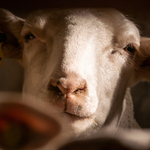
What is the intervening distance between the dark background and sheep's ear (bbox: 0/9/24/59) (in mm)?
89

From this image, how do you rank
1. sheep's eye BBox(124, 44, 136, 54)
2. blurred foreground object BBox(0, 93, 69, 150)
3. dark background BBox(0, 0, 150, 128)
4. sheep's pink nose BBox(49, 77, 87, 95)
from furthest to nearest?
sheep's eye BBox(124, 44, 136, 54) < dark background BBox(0, 0, 150, 128) < sheep's pink nose BBox(49, 77, 87, 95) < blurred foreground object BBox(0, 93, 69, 150)

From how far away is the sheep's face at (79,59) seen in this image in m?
1.19

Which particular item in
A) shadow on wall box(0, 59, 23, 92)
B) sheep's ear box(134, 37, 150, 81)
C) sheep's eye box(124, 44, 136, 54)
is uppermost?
sheep's eye box(124, 44, 136, 54)

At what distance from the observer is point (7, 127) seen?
2.32ft

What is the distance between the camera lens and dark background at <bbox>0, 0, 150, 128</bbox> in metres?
1.42

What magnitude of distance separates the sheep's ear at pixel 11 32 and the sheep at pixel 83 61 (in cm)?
2

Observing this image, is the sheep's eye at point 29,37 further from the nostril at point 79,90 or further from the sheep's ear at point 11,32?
the nostril at point 79,90

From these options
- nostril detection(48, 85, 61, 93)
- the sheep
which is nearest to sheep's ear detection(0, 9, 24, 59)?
the sheep

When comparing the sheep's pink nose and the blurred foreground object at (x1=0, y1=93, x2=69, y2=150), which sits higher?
the blurred foreground object at (x1=0, y1=93, x2=69, y2=150)

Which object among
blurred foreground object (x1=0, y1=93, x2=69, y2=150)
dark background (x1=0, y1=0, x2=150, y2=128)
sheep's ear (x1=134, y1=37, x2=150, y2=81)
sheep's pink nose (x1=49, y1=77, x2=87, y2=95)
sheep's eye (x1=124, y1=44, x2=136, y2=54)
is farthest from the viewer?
sheep's ear (x1=134, y1=37, x2=150, y2=81)

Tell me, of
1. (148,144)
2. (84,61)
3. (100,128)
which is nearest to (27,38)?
(84,61)

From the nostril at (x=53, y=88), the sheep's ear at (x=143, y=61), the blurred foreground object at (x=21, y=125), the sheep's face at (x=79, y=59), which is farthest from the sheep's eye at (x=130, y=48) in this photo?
the blurred foreground object at (x=21, y=125)

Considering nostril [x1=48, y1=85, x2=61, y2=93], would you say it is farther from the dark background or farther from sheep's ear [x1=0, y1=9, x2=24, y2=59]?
sheep's ear [x1=0, y1=9, x2=24, y2=59]

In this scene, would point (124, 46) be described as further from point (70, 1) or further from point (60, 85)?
point (60, 85)
